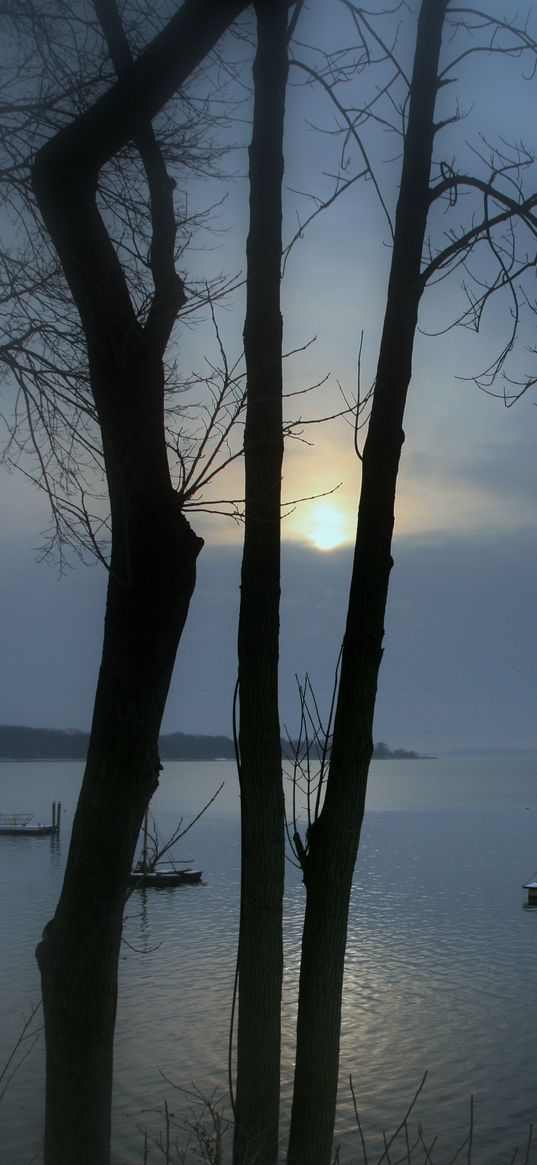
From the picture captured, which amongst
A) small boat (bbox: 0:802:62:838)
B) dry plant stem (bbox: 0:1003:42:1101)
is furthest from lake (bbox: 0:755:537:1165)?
small boat (bbox: 0:802:62:838)

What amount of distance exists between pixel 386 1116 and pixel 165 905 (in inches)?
1126

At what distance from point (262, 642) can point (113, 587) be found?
2.52 feet

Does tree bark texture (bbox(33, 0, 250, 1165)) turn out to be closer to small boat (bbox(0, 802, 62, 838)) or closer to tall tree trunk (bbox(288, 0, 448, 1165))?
tall tree trunk (bbox(288, 0, 448, 1165))

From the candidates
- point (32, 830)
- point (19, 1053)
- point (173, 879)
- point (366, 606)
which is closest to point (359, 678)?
point (366, 606)

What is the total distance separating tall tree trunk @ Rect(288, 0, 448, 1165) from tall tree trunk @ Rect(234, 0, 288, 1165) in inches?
6.3

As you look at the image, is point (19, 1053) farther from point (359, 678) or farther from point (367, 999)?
point (359, 678)

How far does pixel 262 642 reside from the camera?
191 inches

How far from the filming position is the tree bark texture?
4.14 m

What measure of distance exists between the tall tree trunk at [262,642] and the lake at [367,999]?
191 centimetres

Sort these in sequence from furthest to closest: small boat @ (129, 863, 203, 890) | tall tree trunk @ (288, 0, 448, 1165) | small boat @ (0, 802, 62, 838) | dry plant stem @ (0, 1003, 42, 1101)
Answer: small boat @ (0, 802, 62, 838), small boat @ (129, 863, 203, 890), dry plant stem @ (0, 1003, 42, 1101), tall tree trunk @ (288, 0, 448, 1165)

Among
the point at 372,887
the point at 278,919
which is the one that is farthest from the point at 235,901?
the point at 278,919

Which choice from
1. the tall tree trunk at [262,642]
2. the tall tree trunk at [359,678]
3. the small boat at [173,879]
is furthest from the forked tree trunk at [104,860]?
the small boat at [173,879]

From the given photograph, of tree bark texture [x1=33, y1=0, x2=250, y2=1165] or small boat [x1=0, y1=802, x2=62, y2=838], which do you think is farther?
small boat [x1=0, y1=802, x2=62, y2=838]

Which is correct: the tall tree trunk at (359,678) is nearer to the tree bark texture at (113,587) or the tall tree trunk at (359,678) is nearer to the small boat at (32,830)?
the tree bark texture at (113,587)
